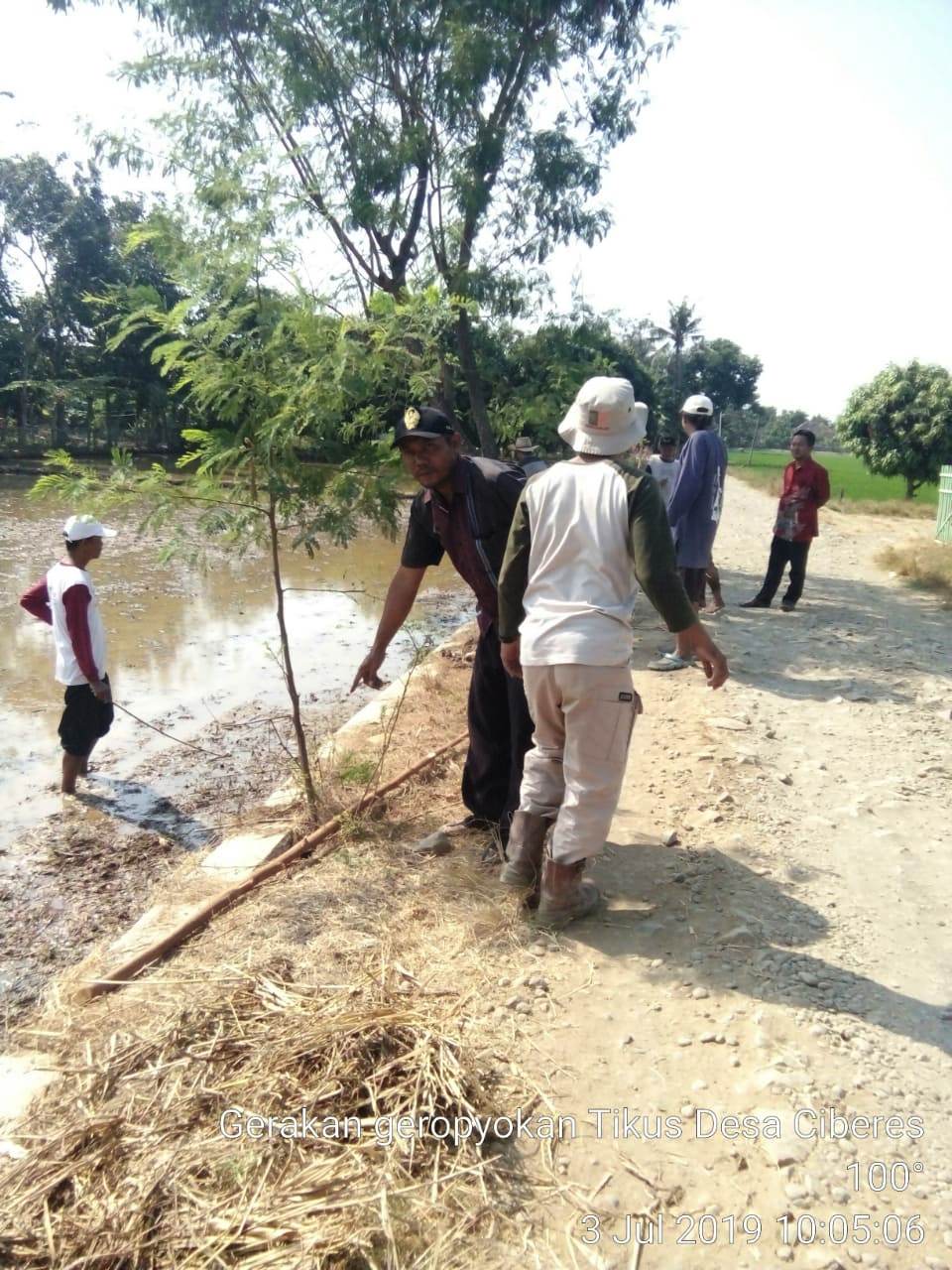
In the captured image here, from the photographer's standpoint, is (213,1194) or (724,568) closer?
(213,1194)

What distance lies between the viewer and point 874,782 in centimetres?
491

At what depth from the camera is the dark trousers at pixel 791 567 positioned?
30.0 ft

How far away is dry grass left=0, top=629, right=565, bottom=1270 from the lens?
80.4 inches

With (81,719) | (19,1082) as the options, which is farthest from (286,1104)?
(81,719)

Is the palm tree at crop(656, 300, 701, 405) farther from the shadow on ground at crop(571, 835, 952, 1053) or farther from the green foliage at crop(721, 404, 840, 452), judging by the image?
the shadow on ground at crop(571, 835, 952, 1053)

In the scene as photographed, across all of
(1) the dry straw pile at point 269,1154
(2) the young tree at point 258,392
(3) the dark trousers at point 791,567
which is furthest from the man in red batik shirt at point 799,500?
(1) the dry straw pile at point 269,1154

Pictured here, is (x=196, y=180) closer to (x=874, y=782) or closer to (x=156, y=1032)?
(x=156, y=1032)

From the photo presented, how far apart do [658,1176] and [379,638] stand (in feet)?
7.89

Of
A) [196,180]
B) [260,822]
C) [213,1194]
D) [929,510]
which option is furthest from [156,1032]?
[929,510]

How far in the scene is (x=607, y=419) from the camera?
3.07m

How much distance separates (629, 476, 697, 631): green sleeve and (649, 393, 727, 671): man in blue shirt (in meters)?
4.22

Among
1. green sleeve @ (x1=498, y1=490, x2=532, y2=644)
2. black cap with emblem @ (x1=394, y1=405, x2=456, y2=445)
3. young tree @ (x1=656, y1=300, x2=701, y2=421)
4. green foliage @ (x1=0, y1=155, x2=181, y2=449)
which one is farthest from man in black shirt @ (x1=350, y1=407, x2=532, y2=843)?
young tree @ (x1=656, y1=300, x2=701, y2=421)

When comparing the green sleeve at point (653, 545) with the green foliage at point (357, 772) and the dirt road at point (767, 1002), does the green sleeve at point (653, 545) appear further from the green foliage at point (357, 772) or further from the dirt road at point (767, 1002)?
the green foliage at point (357, 772)

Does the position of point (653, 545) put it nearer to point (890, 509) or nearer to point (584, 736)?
point (584, 736)
